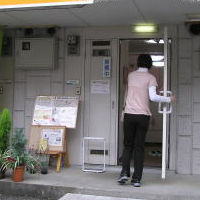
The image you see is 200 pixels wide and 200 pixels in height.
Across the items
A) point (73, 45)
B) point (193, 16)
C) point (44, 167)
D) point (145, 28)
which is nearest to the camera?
point (193, 16)

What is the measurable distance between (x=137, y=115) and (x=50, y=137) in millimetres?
1739

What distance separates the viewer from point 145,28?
647cm

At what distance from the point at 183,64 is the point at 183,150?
1.34m

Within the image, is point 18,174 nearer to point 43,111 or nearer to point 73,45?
point 43,111

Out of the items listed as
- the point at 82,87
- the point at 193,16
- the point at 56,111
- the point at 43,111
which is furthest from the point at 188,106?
the point at 43,111

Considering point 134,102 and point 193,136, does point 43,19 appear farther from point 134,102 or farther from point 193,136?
point 193,136

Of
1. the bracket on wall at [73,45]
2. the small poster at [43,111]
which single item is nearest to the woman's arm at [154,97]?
the bracket on wall at [73,45]

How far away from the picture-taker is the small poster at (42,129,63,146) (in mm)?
6453

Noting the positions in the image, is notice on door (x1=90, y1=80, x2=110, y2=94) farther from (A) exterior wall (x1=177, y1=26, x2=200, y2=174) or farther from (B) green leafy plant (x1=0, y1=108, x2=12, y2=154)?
(B) green leafy plant (x1=0, y1=108, x2=12, y2=154)

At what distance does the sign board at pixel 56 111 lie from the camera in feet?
21.4

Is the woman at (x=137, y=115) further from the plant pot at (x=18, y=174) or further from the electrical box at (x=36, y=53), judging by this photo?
the electrical box at (x=36, y=53)

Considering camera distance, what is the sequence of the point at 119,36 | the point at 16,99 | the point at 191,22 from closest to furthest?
1. the point at 191,22
2. the point at 119,36
3. the point at 16,99

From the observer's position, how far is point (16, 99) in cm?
707

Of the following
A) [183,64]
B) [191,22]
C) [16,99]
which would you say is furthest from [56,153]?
[191,22]
